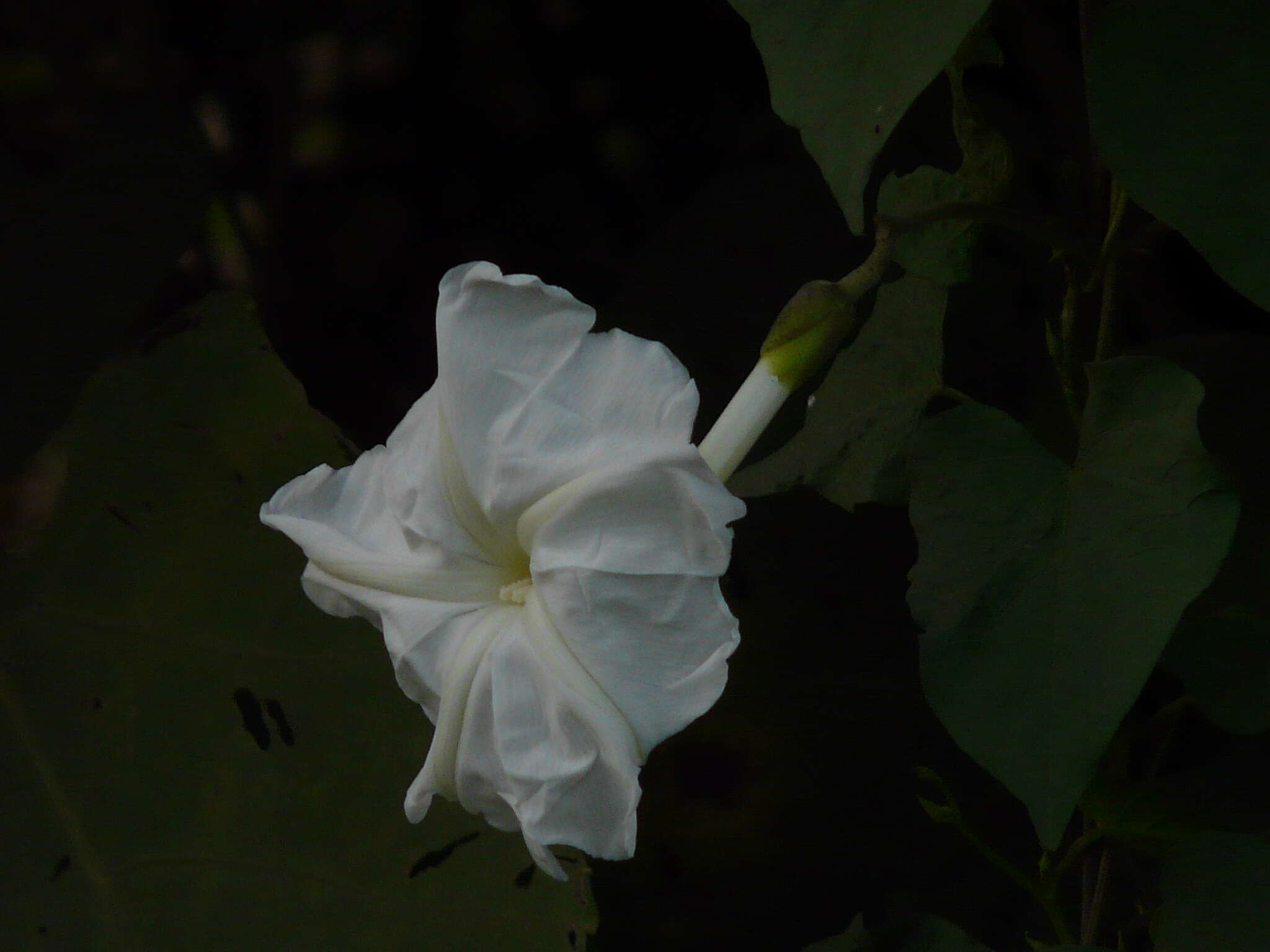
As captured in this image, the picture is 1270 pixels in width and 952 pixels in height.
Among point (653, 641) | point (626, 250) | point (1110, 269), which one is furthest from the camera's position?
point (626, 250)

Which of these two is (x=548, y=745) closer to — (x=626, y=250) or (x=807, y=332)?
(x=807, y=332)

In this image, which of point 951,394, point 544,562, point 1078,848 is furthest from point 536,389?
point 1078,848

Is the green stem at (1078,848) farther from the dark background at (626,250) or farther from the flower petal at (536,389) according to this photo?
the flower petal at (536,389)

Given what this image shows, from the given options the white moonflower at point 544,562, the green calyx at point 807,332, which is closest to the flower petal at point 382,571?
the white moonflower at point 544,562

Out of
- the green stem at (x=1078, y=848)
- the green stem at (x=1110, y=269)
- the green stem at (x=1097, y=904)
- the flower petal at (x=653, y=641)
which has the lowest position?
the green stem at (x=1097, y=904)

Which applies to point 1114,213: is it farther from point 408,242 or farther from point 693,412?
point 408,242

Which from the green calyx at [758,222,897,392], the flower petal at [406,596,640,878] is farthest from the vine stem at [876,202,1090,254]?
the flower petal at [406,596,640,878]
